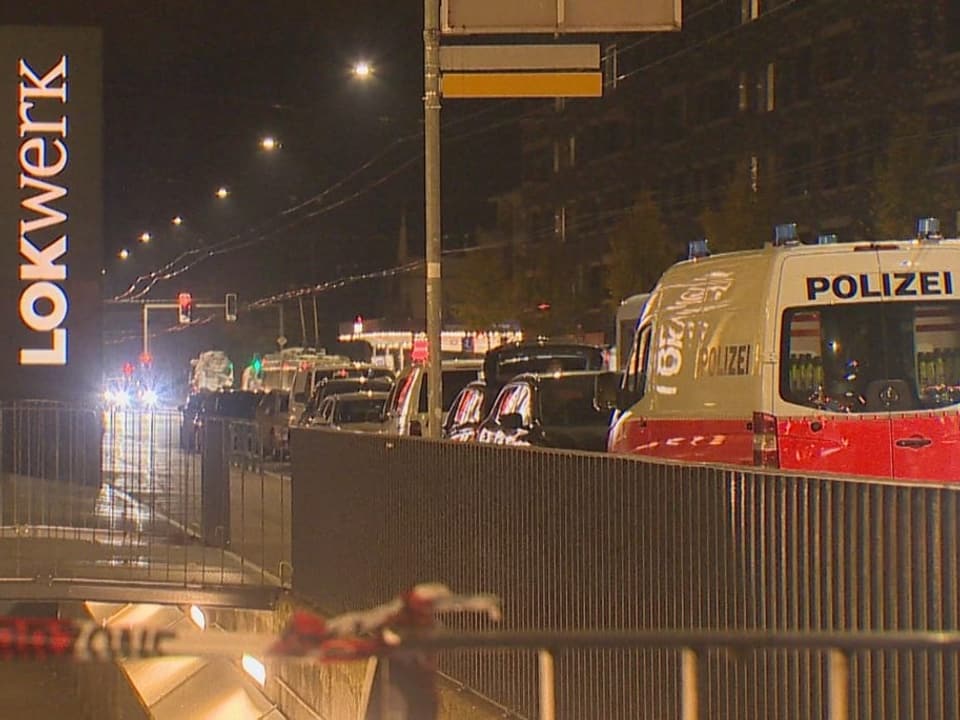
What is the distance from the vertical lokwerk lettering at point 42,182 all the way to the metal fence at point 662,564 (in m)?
10.0

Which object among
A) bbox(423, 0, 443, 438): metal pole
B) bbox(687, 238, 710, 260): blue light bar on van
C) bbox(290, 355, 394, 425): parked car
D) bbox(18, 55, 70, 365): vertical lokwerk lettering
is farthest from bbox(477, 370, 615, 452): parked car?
bbox(290, 355, 394, 425): parked car

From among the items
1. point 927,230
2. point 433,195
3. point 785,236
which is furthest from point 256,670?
point 927,230

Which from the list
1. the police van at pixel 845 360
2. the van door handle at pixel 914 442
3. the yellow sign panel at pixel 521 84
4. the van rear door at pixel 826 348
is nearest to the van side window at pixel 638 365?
the police van at pixel 845 360

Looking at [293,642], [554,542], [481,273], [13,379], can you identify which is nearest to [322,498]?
[554,542]

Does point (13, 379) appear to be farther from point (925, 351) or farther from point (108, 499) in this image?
point (925, 351)

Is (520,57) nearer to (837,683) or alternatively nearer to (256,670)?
(256,670)

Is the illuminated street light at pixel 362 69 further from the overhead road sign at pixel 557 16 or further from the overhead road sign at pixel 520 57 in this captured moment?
the overhead road sign at pixel 557 16

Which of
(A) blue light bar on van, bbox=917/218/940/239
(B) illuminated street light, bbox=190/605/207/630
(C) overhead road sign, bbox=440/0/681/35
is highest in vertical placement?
(C) overhead road sign, bbox=440/0/681/35

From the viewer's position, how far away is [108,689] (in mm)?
13211

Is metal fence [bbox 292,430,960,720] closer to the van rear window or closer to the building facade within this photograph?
the van rear window

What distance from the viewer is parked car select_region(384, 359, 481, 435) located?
70.6ft

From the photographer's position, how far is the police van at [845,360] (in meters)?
9.78

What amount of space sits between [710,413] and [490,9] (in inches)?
171

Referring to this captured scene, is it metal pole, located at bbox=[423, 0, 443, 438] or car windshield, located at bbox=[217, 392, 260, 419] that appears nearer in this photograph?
metal pole, located at bbox=[423, 0, 443, 438]
